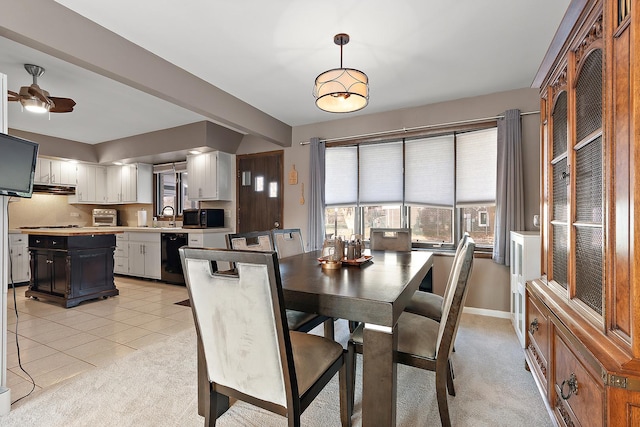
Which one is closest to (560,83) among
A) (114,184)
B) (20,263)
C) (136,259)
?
(136,259)

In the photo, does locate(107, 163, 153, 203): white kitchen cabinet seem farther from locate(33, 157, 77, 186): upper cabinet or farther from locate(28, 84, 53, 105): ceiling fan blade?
locate(28, 84, 53, 105): ceiling fan blade

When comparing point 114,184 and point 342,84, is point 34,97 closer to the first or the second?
point 342,84

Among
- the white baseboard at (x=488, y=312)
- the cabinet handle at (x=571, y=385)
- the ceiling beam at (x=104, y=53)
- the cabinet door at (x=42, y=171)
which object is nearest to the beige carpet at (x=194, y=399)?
the cabinet handle at (x=571, y=385)

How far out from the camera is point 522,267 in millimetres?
2584

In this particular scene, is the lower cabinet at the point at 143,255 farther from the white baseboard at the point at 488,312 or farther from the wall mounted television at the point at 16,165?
the white baseboard at the point at 488,312

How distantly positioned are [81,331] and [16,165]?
1935 millimetres

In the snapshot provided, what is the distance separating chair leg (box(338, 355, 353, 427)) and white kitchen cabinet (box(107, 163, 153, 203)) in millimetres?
5624

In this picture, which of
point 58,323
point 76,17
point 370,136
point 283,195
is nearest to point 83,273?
point 58,323

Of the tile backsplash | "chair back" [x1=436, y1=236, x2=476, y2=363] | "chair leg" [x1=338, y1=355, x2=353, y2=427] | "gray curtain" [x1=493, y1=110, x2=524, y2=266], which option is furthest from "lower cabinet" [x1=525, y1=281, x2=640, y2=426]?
the tile backsplash

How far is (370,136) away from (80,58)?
3.00 metres

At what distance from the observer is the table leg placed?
4.12ft

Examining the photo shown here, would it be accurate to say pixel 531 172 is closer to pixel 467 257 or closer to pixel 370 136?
pixel 370 136

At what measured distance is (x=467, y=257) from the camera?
141 centimetres

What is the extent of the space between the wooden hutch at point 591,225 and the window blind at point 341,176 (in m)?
2.49
